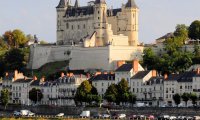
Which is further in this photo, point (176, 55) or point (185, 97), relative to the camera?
point (176, 55)

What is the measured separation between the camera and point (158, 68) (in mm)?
102750

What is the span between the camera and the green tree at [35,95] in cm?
9679

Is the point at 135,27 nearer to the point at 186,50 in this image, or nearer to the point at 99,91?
the point at 186,50

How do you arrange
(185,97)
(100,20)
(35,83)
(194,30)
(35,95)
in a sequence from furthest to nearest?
(100,20) → (194,30) → (35,83) → (35,95) → (185,97)

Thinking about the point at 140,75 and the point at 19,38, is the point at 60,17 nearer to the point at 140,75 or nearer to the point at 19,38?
the point at 19,38

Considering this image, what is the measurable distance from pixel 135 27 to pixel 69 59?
38.7 feet

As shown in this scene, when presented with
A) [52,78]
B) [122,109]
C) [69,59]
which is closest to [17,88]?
[52,78]

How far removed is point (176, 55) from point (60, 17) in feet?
81.9

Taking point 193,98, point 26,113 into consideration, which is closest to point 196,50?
point 193,98

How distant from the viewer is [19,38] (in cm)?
13625

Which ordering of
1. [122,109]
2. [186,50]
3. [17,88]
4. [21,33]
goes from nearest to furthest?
[122,109]
[17,88]
[186,50]
[21,33]

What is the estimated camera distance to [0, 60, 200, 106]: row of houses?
86.2 meters

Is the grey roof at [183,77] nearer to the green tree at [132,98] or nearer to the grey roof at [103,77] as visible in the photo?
the green tree at [132,98]

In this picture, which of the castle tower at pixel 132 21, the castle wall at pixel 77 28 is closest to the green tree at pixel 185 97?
the castle tower at pixel 132 21
